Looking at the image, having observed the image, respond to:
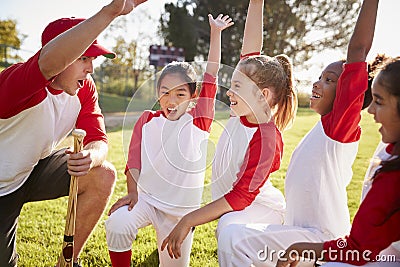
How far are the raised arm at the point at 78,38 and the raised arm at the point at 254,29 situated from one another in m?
0.90

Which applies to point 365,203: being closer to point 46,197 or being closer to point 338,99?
point 338,99

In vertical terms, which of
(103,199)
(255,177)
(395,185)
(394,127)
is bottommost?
(103,199)

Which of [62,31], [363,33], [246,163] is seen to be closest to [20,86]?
[62,31]

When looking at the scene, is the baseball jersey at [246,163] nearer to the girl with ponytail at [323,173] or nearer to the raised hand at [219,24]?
the girl with ponytail at [323,173]

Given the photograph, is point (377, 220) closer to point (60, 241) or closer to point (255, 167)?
point (255, 167)

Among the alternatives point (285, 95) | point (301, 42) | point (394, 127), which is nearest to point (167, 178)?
point (285, 95)

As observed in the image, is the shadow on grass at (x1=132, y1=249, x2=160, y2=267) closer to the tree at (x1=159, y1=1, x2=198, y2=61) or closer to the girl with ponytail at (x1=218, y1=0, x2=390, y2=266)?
the girl with ponytail at (x1=218, y1=0, x2=390, y2=266)

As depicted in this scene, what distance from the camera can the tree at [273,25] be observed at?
1107 inches

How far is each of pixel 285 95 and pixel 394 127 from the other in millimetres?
860

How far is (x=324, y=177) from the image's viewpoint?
8.11 feet

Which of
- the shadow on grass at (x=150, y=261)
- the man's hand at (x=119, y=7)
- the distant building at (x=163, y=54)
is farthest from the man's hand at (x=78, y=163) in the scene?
the distant building at (x=163, y=54)

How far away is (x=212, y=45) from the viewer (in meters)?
3.07

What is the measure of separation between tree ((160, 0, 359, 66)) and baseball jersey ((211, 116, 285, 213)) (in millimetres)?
25428

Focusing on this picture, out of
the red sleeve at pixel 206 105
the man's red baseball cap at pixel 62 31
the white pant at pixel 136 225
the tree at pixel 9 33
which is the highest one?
the man's red baseball cap at pixel 62 31
